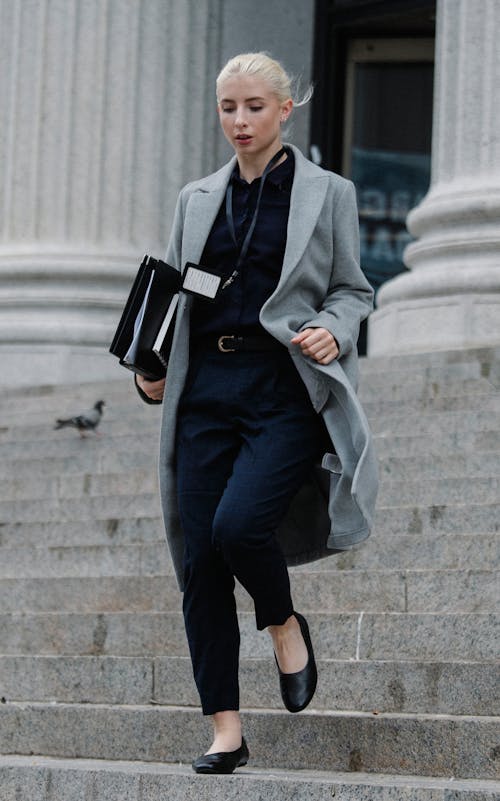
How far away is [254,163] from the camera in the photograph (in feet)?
15.5

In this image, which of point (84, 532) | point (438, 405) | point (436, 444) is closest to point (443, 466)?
point (436, 444)

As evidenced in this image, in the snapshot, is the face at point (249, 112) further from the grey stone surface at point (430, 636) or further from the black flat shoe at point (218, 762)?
the grey stone surface at point (430, 636)

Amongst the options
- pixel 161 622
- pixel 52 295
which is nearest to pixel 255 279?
pixel 161 622

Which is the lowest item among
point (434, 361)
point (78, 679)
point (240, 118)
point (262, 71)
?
point (78, 679)

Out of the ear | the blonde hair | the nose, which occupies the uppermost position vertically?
the blonde hair

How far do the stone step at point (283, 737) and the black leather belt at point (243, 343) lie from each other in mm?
1118

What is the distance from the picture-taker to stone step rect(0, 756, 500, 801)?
13.9 feet

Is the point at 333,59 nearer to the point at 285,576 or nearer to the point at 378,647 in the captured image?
the point at 378,647

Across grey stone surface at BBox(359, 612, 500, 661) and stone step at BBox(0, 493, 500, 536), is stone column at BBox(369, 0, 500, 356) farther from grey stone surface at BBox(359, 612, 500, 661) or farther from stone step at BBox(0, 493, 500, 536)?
grey stone surface at BBox(359, 612, 500, 661)

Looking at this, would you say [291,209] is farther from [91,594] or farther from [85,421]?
[85,421]

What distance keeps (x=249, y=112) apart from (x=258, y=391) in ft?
2.41

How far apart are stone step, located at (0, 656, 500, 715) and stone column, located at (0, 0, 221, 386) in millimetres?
6563

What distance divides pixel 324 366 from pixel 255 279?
303 millimetres

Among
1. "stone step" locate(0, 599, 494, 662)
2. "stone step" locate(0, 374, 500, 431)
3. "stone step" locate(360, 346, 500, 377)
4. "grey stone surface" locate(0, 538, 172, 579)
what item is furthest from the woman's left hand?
"stone step" locate(360, 346, 500, 377)
